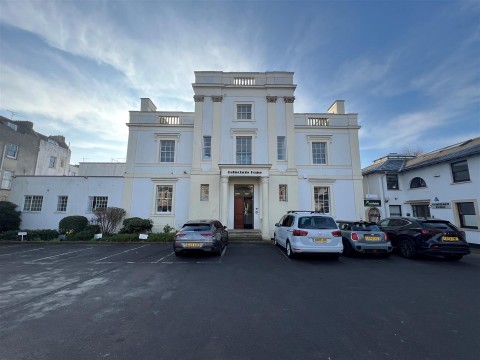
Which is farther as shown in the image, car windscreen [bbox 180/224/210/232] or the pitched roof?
the pitched roof

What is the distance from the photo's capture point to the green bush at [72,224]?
15.1 meters

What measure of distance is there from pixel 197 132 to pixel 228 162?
10.8 ft

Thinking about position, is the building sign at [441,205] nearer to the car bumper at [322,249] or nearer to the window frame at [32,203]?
the car bumper at [322,249]

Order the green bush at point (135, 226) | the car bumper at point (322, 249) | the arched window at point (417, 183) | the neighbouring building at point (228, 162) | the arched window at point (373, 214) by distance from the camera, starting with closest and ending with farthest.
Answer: the car bumper at point (322, 249), the green bush at point (135, 226), the neighbouring building at point (228, 162), the arched window at point (417, 183), the arched window at point (373, 214)

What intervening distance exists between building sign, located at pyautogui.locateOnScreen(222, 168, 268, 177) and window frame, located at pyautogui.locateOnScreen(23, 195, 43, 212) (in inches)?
594

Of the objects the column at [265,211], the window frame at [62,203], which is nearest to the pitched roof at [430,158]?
the column at [265,211]

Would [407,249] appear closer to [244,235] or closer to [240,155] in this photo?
[244,235]

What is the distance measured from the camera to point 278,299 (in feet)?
Result: 15.5

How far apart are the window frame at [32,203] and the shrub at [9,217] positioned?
0.69m

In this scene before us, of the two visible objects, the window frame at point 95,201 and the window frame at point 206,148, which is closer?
the window frame at point 206,148

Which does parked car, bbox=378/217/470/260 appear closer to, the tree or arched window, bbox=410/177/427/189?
arched window, bbox=410/177/427/189

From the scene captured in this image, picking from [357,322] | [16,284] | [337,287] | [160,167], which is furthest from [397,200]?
[16,284]

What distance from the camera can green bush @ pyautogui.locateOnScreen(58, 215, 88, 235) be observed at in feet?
49.6

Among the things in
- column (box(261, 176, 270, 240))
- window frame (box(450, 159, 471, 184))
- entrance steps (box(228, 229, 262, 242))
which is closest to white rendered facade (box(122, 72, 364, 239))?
column (box(261, 176, 270, 240))
